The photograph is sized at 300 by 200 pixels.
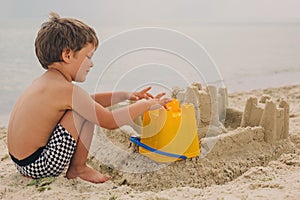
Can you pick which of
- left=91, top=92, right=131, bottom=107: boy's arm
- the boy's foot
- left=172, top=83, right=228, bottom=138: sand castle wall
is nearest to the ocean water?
left=172, top=83, right=228, bottom=138: sand castle wall

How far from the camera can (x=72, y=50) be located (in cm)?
172

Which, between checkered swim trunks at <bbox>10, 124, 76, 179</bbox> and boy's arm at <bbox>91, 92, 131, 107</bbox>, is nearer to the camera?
checkered swim trunks at <bbox>10, 124, 76, 179</bbox>

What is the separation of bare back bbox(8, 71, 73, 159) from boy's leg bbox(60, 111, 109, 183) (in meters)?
0.05

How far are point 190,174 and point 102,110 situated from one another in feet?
1.54

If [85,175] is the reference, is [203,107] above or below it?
above

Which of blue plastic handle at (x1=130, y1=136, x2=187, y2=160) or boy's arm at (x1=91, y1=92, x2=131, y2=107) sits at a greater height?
boy's arm at (x1=91, y1=92, x2=131, y2=107)

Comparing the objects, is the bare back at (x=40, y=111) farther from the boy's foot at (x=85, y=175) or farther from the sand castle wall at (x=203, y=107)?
the sand castle wall at (x=203, y=107)

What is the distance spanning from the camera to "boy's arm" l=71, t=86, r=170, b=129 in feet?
5.59

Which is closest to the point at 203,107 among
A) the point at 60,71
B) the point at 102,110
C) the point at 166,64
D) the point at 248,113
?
the point at 248,113

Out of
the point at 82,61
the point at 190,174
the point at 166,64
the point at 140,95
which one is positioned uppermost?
the point at 82,61

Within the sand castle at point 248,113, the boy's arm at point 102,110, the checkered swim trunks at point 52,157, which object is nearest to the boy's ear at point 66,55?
the boy's arm at point 102,110

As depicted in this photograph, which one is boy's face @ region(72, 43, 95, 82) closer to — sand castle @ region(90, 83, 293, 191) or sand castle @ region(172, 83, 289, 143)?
sand castle @ region(90, 83, 293, 191)

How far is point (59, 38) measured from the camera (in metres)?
1.70

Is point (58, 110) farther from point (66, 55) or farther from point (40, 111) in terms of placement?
point (66, 55)
